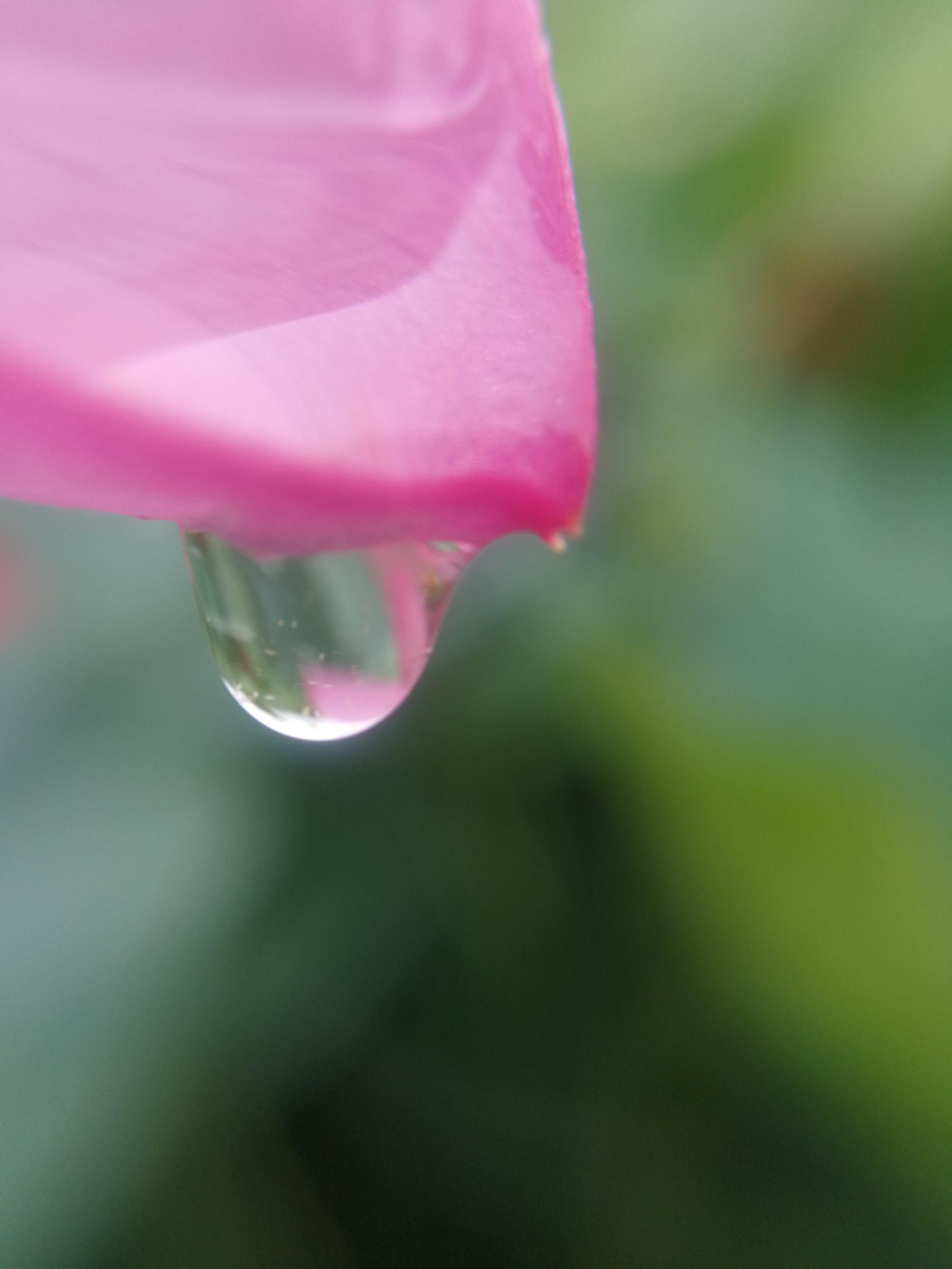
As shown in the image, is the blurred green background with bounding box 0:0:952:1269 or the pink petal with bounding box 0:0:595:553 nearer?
the pink petal with bounding box 0:0:595:553

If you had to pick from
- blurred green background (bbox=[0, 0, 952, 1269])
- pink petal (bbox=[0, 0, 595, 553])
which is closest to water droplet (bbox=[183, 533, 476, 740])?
pink petal (bbox=[0, 0, 595, 553])

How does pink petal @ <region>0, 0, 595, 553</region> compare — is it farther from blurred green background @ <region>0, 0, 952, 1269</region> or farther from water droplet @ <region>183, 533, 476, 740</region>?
blurred green background @ <region>0, 0, 952, 1269</region>

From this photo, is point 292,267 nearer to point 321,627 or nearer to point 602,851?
point 321,627

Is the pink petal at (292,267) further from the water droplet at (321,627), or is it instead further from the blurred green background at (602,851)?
the blurred green background at (602,851)

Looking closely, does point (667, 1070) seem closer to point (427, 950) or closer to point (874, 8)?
point (427, 950)

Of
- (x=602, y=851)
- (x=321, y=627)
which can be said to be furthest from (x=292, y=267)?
(x=602, y=851)
